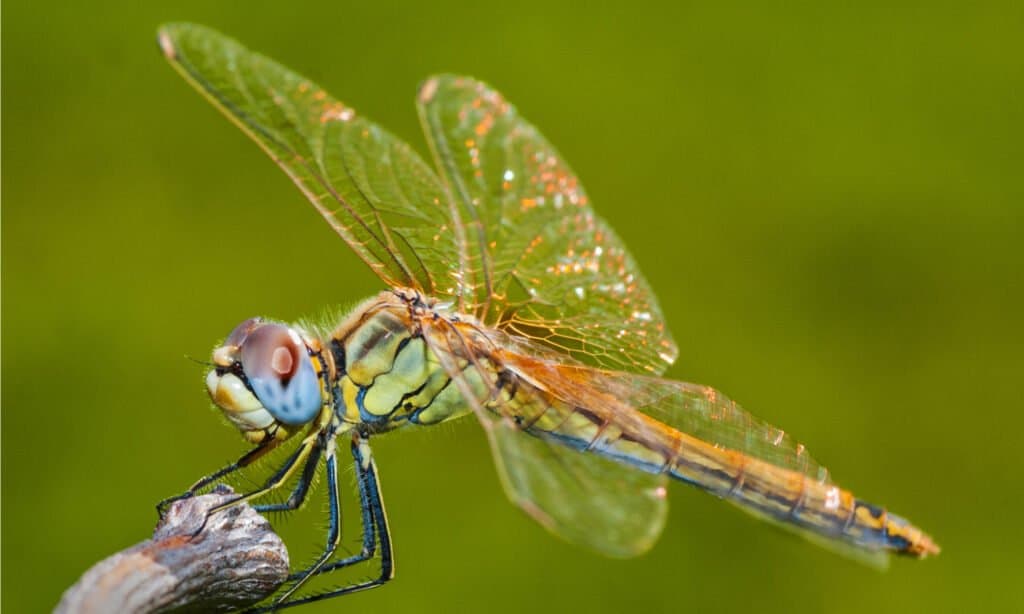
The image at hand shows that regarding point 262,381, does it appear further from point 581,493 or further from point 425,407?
point 581,493

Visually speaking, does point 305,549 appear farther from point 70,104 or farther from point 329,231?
point 70,104

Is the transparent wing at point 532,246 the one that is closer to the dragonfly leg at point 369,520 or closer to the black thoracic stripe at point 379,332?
the black thoracic stripe at point 379,332

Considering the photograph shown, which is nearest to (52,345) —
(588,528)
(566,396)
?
(566,396)

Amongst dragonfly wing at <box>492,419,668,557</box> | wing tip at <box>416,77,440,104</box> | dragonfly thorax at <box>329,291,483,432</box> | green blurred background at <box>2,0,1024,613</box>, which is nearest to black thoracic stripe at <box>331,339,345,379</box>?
dragonfly thorax at <box>329,291,483,432</box>

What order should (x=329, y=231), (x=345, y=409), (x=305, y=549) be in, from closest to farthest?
(x=345, y=409) < (x=305, y=549) < (x=329, y=231)

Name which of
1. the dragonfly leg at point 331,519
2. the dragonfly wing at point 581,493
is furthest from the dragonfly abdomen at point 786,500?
the dragonfly leg at point 331,519

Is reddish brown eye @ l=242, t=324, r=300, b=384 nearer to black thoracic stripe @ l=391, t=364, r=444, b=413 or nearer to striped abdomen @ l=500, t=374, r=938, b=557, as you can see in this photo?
black thoracic stripe @ l=391, t=364, r=444, b=413

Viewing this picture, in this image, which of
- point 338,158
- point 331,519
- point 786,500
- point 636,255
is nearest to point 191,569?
point 331,519
